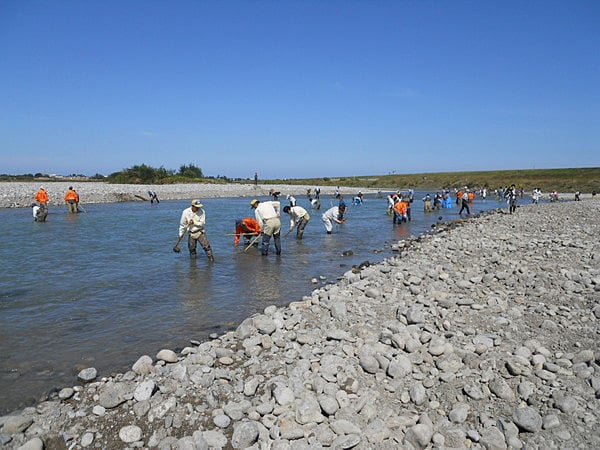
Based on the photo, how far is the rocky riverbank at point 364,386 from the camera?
13.2 ft

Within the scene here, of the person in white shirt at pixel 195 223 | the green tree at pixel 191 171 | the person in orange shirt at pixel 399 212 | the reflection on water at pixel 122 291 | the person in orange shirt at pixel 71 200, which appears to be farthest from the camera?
the green tree at pixel 191 171

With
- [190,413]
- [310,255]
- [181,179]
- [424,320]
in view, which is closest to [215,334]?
[190,413]

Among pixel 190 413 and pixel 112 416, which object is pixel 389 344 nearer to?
pixel 190 413

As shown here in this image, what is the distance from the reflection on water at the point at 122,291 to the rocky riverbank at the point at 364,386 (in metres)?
1.20

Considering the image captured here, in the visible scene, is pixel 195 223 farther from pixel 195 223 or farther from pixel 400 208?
pixel 400 208

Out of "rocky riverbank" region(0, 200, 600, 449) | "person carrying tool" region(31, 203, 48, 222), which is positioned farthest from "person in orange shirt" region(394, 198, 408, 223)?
"person carrying tool" region(31, 203, 48, 222)

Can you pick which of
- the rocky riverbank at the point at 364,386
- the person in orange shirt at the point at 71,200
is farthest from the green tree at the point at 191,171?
the rocky riverbank at the point at 364,386

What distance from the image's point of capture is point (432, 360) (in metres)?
5.16

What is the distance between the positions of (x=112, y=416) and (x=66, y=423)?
0.47 meters

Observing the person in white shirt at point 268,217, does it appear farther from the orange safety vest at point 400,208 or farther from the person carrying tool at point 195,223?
the orange safety vest at point 400,208

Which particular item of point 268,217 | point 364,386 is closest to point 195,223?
point 268,217

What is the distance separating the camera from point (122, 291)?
1030cm

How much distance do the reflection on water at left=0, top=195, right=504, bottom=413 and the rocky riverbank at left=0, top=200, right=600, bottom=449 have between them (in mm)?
1198

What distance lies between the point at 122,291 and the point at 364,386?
767 cm
